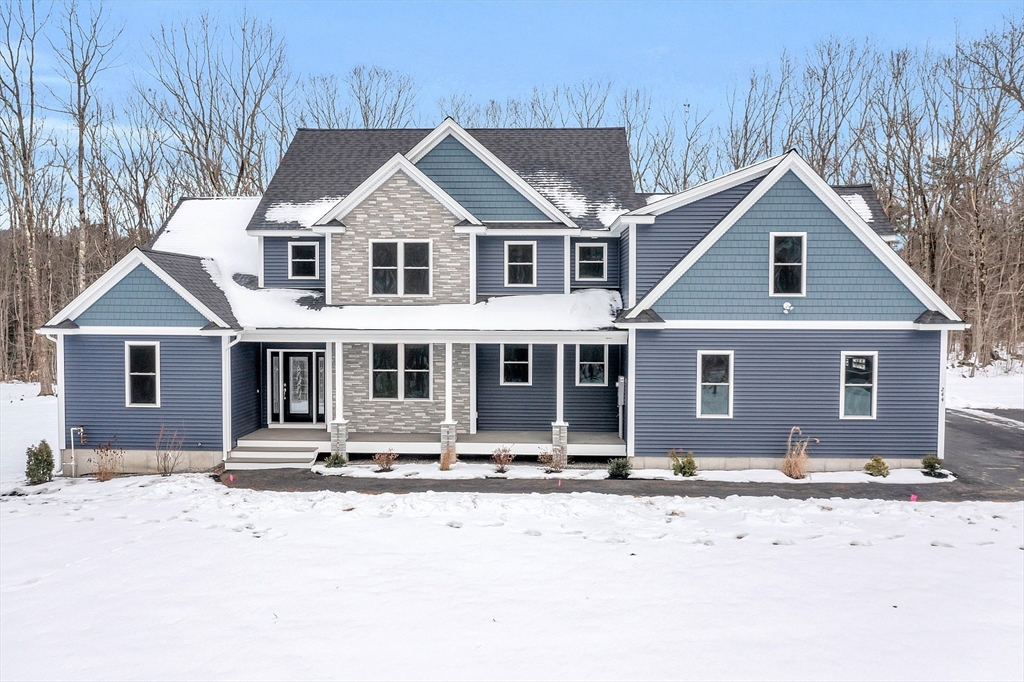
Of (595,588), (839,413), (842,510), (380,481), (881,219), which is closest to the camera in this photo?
(595,588)

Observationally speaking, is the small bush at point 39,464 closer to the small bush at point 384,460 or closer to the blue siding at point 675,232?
the small bush at point 384,460

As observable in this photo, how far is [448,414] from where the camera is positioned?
14.8 m

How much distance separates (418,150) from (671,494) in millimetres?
10488

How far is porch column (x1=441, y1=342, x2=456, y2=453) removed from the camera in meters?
14.6

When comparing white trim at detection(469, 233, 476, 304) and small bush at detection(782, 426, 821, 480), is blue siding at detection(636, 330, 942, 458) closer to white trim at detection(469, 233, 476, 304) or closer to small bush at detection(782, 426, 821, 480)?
small bush at detection(782, 426, 821, 480)

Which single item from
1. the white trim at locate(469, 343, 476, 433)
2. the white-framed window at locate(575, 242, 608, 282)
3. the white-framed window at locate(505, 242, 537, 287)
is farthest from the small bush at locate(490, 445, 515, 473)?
the white-framed window at locate(575, 242, 608, 282)

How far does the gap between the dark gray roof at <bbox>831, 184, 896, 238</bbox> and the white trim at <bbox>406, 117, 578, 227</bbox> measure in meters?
6.87

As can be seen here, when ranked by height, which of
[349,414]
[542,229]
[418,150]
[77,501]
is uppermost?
[418,150]

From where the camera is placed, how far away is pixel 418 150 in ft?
54.5

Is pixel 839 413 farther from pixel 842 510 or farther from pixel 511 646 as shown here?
pixel 511 646

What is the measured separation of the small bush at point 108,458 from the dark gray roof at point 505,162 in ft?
20.8

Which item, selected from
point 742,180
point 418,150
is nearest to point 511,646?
point 742,180

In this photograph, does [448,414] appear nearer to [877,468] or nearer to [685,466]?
[685,466]

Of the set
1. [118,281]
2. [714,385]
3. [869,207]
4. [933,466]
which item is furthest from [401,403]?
[869,207]
